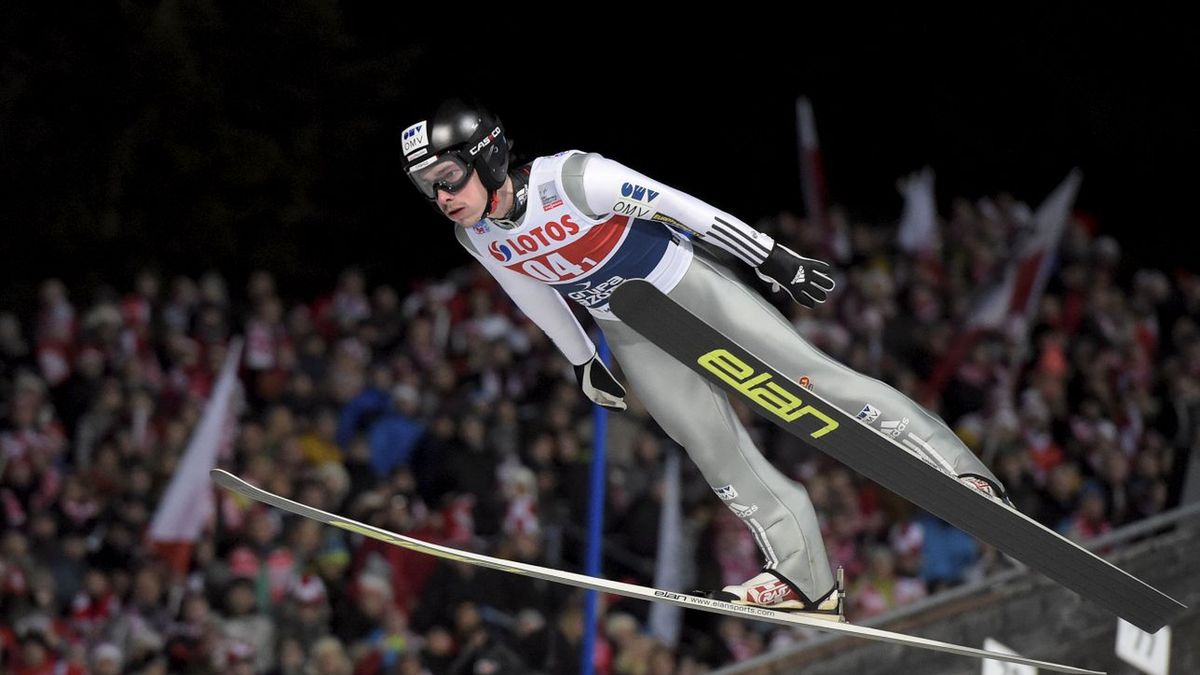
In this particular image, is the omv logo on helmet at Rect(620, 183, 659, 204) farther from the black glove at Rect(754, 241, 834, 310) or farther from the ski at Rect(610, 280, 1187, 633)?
the black glove at Rect(754, 241, 834, 310)

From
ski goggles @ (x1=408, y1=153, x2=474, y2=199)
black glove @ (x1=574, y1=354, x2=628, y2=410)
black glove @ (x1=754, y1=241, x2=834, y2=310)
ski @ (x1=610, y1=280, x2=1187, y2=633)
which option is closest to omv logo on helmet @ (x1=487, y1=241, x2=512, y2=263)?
ski goggles @ (x1=408, y1=153, x2=474, y2=199)

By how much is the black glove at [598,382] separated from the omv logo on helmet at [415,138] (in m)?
1.02

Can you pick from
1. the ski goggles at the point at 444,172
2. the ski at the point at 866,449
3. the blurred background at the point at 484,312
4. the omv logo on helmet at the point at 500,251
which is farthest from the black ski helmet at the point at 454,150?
the blurred background at the point at 484,312

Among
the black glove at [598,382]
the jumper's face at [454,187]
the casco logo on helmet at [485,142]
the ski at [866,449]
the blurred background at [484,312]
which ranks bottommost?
the ski at [866,449]

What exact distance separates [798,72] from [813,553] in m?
10.0

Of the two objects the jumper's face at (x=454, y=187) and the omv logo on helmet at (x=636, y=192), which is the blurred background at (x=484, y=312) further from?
the omv logo on helmet at (x=636, y=192)

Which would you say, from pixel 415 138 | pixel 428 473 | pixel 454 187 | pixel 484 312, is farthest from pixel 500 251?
pixel 484 312

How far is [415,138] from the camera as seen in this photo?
534cm

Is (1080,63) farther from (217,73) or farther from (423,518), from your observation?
(423,518)

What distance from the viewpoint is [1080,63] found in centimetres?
1550

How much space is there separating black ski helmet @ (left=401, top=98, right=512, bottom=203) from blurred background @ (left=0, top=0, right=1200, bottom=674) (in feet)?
9.92

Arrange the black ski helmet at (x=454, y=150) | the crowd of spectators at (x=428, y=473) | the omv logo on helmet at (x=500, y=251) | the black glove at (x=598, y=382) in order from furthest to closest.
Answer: the crowd of spectators at (x=428, y=473), the black glove at (x=598, y=382), the omv logo on helmet at (x=500, y=251), the black ski helmet at (x=454, y=150)

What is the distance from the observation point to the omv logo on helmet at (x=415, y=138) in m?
5.32

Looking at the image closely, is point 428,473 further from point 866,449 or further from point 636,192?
point 636,192
